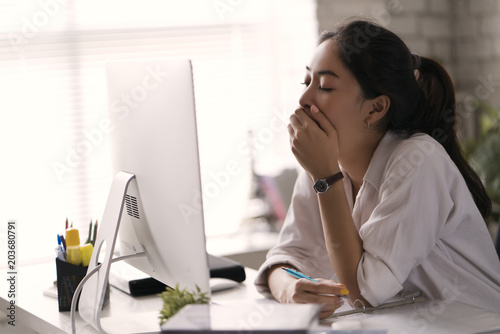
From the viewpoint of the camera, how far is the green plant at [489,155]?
299 cm


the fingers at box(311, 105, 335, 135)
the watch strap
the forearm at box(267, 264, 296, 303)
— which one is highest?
the fingers at box(311, 105, 335, 135)

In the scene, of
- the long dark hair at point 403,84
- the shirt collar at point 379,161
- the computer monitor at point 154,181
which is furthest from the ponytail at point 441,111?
the computer monitor at point 154,181

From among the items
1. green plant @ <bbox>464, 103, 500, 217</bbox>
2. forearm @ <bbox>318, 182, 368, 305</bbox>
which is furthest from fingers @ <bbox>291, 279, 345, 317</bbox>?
green plant @ <bbox>464, 103, 500, 217</bbox>

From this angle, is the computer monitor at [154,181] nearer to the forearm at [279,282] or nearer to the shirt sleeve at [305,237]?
the forearm at [279,282]

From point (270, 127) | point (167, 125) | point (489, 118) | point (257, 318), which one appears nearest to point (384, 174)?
point (167, 125)

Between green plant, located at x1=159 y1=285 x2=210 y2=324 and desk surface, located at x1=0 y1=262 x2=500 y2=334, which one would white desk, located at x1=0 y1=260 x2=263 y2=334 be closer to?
desk surface, located at x1=0 y1=262 x2=500 y2=334

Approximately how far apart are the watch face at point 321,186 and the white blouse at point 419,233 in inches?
4.3

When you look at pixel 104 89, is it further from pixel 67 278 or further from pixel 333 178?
pixel 333 178

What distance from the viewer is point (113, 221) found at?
1.25m

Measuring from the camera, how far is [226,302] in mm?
1427

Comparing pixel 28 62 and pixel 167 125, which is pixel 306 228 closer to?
pixel 167 125

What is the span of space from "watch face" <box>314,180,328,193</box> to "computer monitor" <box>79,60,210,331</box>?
34cm

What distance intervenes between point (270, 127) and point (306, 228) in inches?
63.1

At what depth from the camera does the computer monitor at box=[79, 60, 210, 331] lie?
3.51 ft
